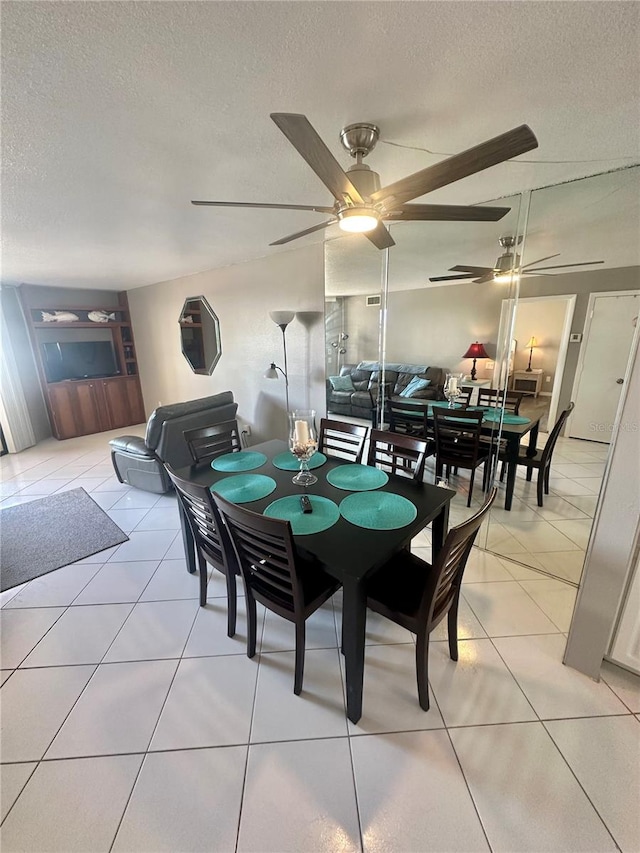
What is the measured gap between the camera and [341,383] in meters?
3.47

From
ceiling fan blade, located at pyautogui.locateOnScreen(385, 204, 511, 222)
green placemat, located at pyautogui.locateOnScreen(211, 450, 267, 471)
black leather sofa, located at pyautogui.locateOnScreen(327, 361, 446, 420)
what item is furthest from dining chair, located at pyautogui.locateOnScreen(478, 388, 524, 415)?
green placemat, located at pyautogui.locateOnScreen(211, 450, 267, 471)

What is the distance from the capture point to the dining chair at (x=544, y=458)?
232 cm

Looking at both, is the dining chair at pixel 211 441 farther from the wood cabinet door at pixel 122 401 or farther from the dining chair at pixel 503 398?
the wood cabinet door at pixel 122 401

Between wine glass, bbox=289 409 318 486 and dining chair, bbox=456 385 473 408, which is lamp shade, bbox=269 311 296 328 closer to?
dining chair, bbox=456 385 473 408

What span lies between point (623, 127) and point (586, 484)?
203 centimetres

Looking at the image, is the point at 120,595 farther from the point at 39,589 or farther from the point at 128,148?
the point at 128,148

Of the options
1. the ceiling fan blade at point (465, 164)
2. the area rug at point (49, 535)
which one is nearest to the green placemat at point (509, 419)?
the ceiling fan blade at point (465, 164)

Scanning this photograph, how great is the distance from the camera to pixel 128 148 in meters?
1.50

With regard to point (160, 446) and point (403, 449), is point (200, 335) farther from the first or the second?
point (403, 449)

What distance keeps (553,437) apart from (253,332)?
3.27 meters

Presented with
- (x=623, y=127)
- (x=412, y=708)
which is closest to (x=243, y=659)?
(x=412, y=708)

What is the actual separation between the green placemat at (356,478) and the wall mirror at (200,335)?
328 cm

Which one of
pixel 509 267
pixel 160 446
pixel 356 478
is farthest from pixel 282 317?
pixel 356 478

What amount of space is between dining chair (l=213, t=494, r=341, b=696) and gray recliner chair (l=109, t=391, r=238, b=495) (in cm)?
198
